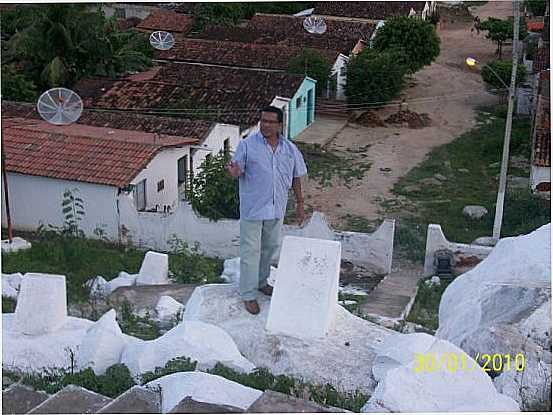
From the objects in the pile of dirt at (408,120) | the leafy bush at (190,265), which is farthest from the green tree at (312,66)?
the leafy bush at (190,265)

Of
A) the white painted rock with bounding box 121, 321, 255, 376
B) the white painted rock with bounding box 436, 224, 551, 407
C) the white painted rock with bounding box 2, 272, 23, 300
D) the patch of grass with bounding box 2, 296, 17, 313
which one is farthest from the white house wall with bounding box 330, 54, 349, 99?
the white painted rock with bounding box 121, 321, 255, 376

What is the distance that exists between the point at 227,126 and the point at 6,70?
24.7 ft

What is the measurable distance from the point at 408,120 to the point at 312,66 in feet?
10.3

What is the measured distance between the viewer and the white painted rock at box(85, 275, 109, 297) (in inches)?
393

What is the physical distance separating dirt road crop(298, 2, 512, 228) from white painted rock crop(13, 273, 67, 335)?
9262 millimetres

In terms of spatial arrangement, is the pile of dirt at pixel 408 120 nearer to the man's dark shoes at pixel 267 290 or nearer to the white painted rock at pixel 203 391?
the man's dark shoes at pixel 267 290

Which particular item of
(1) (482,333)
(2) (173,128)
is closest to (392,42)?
(2) (173,128)

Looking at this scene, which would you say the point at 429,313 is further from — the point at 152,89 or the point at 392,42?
the point at 392,42

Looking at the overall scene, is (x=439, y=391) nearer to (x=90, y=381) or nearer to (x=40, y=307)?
(x=90, y=381)

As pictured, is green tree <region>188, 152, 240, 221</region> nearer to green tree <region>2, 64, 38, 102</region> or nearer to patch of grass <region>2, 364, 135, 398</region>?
patch of grass <region>2, 364, 135, 398</region>

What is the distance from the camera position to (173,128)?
1702cm

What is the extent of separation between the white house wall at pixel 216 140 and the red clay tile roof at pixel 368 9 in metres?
14.0

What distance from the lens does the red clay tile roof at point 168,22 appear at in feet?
98.7
